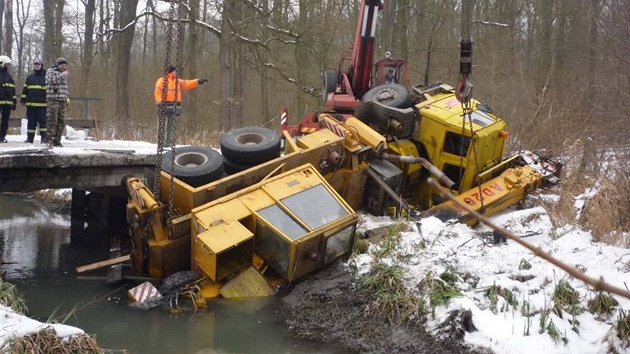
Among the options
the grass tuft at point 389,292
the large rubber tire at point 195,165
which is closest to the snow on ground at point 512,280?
the grass tuft at point 389,292

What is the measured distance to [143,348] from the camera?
21.4 ft

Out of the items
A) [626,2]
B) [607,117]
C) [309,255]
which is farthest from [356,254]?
[626,2]

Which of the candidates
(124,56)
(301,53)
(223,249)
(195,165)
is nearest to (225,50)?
(301,53)

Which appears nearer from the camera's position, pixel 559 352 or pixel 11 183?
pixel 559 352

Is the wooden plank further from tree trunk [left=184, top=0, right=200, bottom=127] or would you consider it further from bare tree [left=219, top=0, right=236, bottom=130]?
tree trunk [left=184, top=0, right=200, bottom=127]

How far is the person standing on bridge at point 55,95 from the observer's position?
35.6 feet

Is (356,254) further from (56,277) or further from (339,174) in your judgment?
(56,277)

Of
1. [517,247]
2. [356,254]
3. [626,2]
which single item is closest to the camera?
[517,247]

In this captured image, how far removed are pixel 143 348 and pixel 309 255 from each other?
240 centimetres

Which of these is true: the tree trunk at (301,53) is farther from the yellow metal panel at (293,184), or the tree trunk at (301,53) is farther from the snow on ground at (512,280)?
the snow on ground at (512,280)

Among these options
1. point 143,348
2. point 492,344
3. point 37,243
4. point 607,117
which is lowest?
point 37,243

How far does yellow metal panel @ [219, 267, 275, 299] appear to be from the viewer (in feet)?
26.4

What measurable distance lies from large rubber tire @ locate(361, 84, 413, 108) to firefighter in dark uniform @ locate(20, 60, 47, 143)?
570 centimetres

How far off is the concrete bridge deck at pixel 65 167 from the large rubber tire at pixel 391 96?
3947 mm
